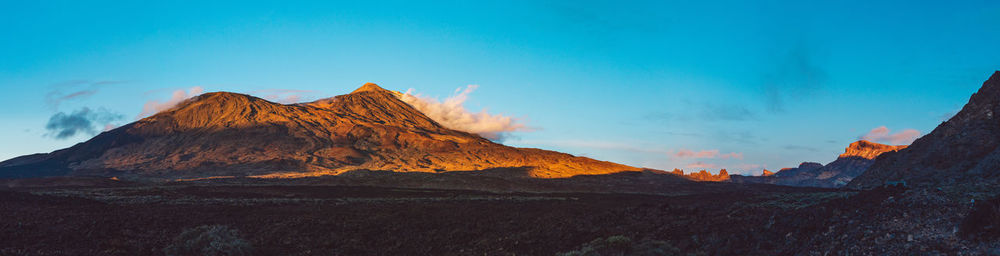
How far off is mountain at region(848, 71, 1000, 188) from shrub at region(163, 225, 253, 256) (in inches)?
2292

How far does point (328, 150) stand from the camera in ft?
581

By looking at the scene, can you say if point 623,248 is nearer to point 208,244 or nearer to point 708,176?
point 208,244

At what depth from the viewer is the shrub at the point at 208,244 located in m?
21.4

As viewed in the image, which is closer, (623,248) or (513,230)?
(623,248)

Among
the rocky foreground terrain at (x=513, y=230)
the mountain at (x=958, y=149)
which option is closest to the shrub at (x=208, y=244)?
the rocky foreground terrain at (x=513, y=230)

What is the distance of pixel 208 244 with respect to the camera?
22578 mm

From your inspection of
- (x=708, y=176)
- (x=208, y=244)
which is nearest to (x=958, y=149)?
(x=208, y=244)

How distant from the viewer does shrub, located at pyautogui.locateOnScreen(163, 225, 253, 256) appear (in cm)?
2136

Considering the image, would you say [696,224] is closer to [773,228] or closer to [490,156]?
[773,228]

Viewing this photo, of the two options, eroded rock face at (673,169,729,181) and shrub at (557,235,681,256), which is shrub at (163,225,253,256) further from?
eroded rock face at (673,169,729,181)

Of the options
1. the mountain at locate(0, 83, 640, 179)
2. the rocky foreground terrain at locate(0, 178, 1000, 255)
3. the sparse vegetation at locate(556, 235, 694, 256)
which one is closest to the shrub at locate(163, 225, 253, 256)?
the rocky foreground terrain at locate(0, 178, 1000, 255)

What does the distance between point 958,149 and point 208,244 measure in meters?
77.5

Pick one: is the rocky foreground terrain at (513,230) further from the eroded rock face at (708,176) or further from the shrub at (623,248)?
the eroded rock face at (708,176)

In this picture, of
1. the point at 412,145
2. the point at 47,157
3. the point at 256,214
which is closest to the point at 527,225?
the point at 256,214
